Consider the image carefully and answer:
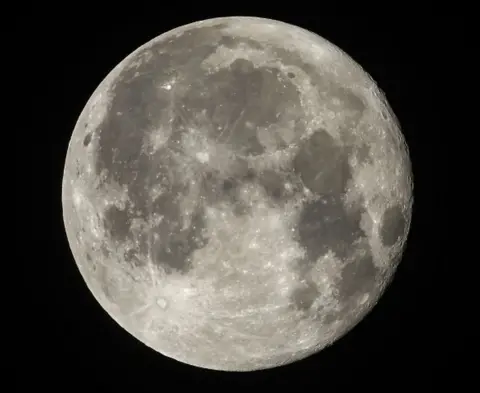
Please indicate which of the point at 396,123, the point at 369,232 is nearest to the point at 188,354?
the point at 369,232

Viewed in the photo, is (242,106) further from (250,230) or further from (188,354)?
(188,354)

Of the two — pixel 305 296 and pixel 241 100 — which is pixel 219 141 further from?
pixel 305 296

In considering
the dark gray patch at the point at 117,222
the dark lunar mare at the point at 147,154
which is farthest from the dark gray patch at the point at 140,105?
the dark gray patch at the point at 117,222

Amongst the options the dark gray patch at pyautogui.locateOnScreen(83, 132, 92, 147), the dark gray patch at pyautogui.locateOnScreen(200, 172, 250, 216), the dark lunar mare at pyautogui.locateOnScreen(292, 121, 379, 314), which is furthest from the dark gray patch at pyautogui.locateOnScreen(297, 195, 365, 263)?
the dark gray patch at pyautogui.locateOnScreen(83, 132, 92, 147)

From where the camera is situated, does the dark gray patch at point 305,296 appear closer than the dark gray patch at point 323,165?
No

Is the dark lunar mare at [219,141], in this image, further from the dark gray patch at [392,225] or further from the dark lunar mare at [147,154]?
the dark gray patch at [392,225]

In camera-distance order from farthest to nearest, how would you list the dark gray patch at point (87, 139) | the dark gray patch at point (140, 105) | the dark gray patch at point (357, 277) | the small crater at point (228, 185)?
1. the dark gray patch at point (87, 139)
2. the dark gray patch at point (357, 277)
3. the dark gray patch at point (140, 105)
4. the small crater at point (228, 185)
